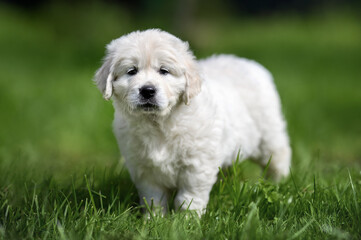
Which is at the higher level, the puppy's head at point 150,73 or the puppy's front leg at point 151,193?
the puppy's head at point 150,73

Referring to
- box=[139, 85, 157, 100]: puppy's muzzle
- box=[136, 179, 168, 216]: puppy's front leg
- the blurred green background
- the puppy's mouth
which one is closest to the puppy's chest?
box=[136, 179, 168, 216]: puppy's front leg

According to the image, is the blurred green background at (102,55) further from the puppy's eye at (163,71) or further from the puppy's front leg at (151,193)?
the puppy's eye at (163,71)

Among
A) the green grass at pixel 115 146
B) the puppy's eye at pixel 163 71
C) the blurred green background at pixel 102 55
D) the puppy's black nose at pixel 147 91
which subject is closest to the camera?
the green grass at pixel 115 146

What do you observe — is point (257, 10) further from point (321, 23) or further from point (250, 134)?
point (250, 134)

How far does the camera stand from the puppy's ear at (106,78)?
3.33 meters

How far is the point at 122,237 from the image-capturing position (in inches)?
106

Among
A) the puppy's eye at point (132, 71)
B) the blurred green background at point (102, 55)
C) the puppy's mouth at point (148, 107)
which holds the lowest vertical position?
the blurred green background at point (102, 55)

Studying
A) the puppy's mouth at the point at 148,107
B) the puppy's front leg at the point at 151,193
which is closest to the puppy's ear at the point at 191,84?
the puppy's mouth at the point at 148,107

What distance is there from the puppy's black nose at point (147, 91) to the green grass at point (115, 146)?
0.69 metres

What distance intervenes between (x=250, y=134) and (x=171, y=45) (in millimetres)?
1246

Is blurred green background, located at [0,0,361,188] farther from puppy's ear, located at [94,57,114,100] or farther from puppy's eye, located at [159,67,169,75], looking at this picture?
puppy's eye, located at [159,67,169,75]

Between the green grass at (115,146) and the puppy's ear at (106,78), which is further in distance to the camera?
the puppy's ear at (106,78)

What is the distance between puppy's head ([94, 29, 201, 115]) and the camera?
316 cm

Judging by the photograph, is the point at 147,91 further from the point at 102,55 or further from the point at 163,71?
the point at 102,55
